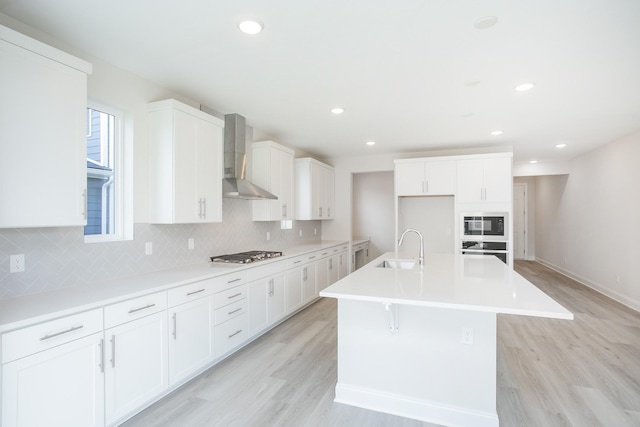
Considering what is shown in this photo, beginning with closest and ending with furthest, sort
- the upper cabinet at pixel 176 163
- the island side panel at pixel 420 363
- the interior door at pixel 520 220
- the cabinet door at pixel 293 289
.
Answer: the island side panel at pixel 420 363
the upper cabinet at pixel 176 163
the cabinet door at pixel 293 289
the interior door at pixel 520 220

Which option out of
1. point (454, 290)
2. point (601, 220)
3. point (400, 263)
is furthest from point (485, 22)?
point (601, 220)

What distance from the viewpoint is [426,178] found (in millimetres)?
5371

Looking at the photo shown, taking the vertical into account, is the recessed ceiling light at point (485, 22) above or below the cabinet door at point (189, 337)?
above

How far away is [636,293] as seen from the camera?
4.53 meters

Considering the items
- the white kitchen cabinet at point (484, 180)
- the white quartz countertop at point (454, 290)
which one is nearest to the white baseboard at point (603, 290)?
the white kitchen cabinet at point (484, 180)

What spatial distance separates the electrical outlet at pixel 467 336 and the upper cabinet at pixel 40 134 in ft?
8.41

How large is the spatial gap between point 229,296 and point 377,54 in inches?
95.4

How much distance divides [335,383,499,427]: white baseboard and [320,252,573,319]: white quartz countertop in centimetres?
78

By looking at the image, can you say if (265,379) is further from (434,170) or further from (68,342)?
(434,170)

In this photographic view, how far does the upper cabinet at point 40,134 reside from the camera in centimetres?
172

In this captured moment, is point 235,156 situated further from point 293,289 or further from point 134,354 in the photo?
point 134,354

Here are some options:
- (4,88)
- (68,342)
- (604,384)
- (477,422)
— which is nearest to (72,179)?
(4,88)

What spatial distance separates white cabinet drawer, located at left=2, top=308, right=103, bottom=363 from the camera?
5.08 ft

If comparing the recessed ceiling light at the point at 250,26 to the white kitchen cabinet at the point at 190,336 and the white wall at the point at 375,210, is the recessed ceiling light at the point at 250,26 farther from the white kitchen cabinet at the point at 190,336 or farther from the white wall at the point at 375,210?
the white wall at the point at 375,210
